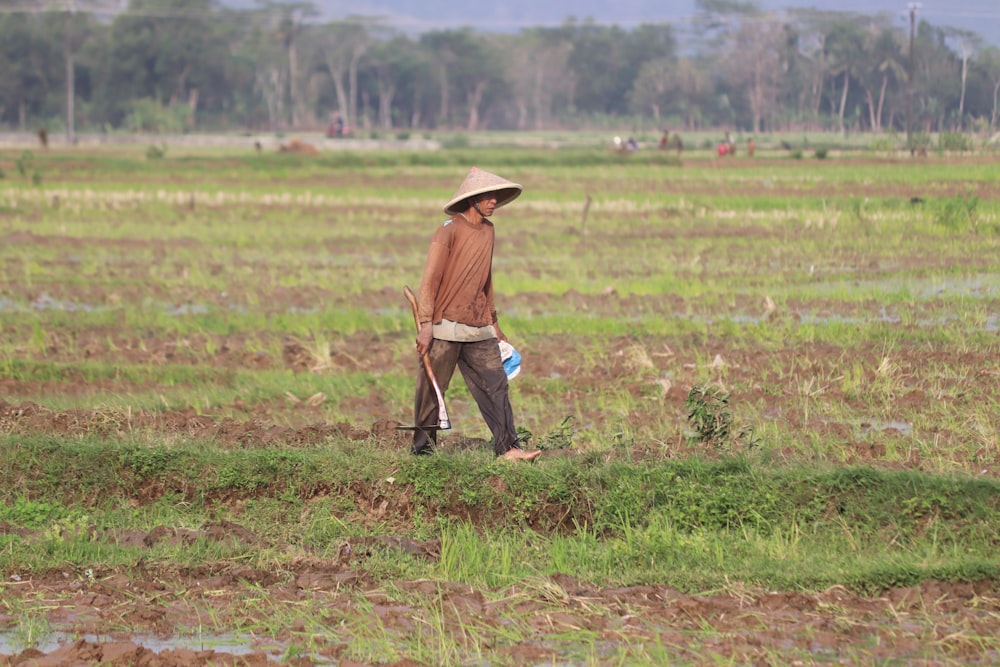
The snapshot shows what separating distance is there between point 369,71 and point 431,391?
83.6 meters

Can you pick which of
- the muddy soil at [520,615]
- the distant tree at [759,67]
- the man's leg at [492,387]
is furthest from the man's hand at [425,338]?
the distant tree at [759,67]

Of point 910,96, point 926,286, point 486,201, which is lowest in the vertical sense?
point 926,286

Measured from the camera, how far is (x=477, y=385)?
681 centimetres

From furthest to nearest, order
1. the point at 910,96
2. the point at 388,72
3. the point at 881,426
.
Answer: the point at 388,72 → the point at 910,96 → the point at 881,426

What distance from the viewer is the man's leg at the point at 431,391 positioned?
671 cm

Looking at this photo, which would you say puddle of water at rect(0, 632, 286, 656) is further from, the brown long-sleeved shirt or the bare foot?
the brown long-sleeved shirt

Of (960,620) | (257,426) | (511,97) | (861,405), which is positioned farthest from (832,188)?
(511,97)

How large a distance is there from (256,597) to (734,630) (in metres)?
1.96

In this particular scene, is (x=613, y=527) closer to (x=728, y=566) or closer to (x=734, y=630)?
(x=728, y=566)

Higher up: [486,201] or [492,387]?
[486,201]

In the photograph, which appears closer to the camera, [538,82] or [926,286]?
[926,286]

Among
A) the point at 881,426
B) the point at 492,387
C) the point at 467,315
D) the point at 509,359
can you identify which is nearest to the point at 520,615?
the point at 492,387

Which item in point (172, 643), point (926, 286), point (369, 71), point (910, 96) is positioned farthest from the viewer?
point (369, 71)

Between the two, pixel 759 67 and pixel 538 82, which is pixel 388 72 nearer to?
pixel 538 82
